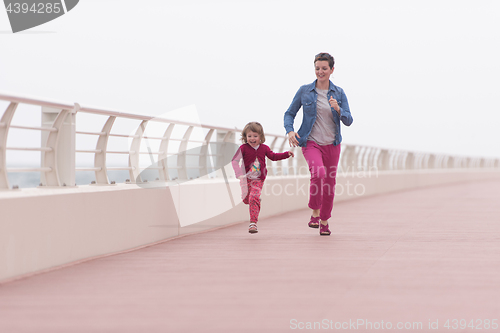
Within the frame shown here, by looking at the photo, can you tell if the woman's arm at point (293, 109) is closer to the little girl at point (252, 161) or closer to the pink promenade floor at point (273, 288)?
the little girl at point (252, 161)

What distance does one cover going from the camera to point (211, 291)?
461 centimetres

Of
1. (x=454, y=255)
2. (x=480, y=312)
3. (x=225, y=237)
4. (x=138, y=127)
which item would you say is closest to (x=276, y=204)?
(x=225, y=237)

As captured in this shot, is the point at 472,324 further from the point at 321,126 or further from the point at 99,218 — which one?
the point at 321,126

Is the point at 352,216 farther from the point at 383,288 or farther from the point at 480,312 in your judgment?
the point at 480,312

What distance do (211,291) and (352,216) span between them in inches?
285

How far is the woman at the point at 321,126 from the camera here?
26.4ft

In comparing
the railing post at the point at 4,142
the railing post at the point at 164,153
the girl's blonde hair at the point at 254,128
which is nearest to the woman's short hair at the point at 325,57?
the girl's blonde hair at the point at 254,128

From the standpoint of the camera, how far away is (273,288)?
15.5 ft

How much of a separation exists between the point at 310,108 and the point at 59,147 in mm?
2861

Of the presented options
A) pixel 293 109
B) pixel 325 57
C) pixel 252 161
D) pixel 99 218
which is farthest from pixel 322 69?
pixel 99 218

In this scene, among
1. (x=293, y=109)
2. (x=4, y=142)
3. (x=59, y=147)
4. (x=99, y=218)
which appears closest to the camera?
(x=4, y=142)

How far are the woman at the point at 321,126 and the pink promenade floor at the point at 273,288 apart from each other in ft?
1.82

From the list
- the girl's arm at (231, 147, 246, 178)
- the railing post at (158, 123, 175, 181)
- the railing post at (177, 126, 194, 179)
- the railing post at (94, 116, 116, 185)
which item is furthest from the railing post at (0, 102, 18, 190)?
the railing post at (177, 126, 194, 179)

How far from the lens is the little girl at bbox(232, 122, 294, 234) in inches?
321
